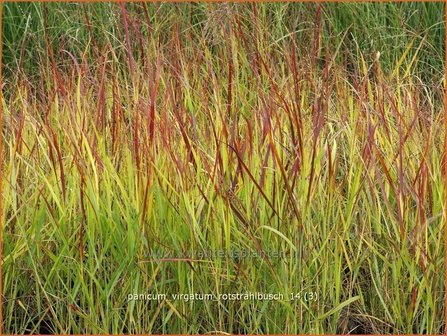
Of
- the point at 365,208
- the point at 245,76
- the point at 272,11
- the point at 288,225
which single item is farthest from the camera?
the point at 272,11

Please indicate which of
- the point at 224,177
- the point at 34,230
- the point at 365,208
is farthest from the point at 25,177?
the point at 365,208

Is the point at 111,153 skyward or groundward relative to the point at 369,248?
skyward

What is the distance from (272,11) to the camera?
4207 mm

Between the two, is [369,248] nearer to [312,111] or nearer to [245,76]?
[312,111]

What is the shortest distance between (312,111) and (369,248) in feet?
2.07

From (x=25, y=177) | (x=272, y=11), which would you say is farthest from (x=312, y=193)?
(x=272, y=11)

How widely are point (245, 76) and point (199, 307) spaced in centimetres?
126

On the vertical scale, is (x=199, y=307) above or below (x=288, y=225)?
below

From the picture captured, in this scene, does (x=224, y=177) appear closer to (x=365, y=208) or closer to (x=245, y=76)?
(x=365, y=208)

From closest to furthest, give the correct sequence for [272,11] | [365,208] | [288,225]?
[288,225]
[365,208]
[272,11]

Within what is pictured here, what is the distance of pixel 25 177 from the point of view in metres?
3.21

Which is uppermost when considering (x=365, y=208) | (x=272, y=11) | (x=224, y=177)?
(x=272, y=11)

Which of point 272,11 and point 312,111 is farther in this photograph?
point 272,11

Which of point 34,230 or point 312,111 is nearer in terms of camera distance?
point 34,230
